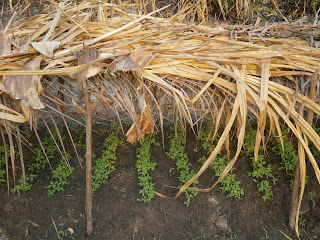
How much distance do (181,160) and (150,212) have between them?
40cm

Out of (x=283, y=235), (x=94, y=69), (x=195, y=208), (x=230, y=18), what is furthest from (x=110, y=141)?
(x=230, y=18)

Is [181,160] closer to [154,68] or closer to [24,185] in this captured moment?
[154,68]

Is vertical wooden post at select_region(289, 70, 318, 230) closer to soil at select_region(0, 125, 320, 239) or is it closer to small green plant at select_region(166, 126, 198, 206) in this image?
soil at select_region(0, 125, 320, 239)

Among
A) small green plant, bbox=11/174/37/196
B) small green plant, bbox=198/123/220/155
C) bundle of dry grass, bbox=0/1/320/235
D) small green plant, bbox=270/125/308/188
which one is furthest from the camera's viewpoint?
small green plant, bbox=198/123/220/155

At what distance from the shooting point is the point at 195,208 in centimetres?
220

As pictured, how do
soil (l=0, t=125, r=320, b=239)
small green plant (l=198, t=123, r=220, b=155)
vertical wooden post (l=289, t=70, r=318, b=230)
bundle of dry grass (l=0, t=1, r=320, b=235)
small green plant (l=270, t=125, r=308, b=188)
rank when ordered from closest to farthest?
1. bundle of dry grass (l=0, t=1, r=320, b=235)
2. vertical wooden post (l=289, t=70, r=318, b=230)
3. soil (l=0, t=125, r=320, b=239)
4. small green plant (l=270, t=125, r=308, b=188)
5. small green plant (l=198, t=123, r=220, b=155)

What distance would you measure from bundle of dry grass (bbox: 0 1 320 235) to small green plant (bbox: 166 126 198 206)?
54cm

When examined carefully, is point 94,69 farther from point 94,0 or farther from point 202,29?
point 202,29

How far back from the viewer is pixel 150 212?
2.16m

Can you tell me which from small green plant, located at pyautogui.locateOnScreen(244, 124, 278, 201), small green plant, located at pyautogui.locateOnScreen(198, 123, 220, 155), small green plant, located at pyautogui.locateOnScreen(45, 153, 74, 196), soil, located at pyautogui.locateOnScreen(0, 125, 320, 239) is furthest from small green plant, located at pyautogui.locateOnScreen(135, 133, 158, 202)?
small green plant, located at pyautogui.locateOnScreen(244, 124, 278, 201)

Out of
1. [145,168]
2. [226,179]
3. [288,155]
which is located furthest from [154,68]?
[288,155]

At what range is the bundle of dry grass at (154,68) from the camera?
1.64m

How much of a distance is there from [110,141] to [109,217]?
21.4 inches

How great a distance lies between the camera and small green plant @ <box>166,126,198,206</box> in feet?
7.45
